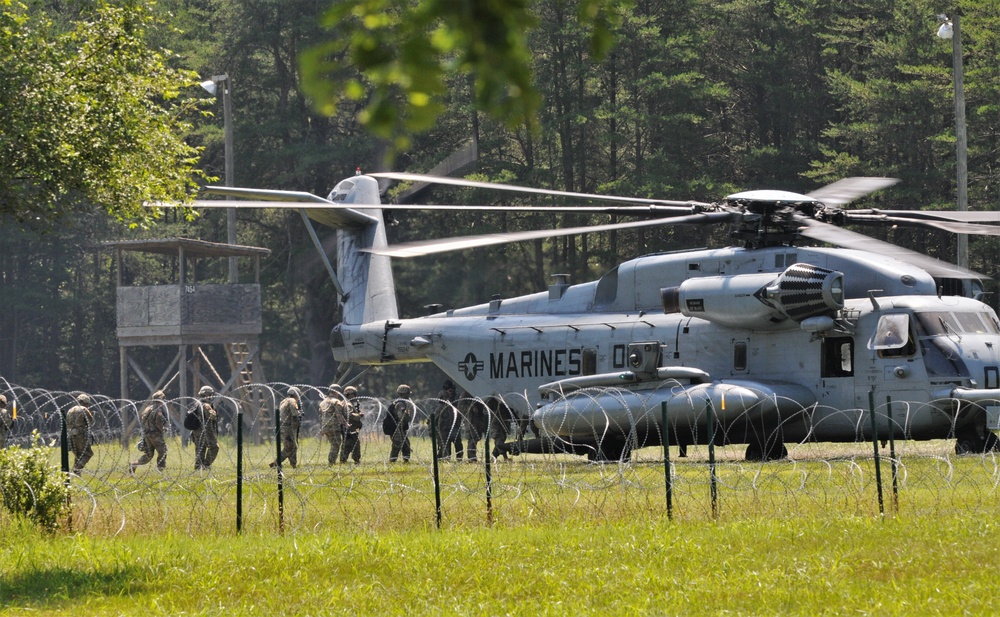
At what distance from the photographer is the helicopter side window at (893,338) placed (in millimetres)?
19233

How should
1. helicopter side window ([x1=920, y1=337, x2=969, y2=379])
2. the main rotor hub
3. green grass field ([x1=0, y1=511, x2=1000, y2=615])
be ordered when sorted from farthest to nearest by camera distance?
1. the main rotor hub
2. helicopter side window ([x1=920, y1=337, x2=969, y2=379])
3. green grass field ([x1=0, y1=511, x2=1000, y2=615])

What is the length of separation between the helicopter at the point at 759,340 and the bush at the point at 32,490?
5.67 m

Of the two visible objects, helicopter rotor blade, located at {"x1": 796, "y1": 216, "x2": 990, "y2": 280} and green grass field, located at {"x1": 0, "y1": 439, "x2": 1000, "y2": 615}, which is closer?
green grass field, located at {"x1": 0, "y1": 439, "x2": 1000, "y2": 615}

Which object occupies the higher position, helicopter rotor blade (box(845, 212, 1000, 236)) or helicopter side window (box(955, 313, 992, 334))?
helicopter rotor blade (box(845, 212, 1000, 236))

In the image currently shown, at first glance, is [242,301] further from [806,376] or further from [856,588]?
[856,588]

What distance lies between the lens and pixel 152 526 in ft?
45.6

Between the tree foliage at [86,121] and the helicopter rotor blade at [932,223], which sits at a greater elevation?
the tree foliage at [86,121]

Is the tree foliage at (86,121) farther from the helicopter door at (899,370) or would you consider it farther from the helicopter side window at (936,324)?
the helicopter side window at (936,324)

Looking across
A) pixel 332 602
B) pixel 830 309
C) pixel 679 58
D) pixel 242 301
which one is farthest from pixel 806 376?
pixel 679 58

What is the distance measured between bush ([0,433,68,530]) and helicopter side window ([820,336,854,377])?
37.2ft

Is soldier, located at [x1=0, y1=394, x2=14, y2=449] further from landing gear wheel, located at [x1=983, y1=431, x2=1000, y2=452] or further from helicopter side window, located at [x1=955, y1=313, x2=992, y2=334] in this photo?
landing gear wheel, located at [x1=983, y1=431, x2=1000, y2=452]

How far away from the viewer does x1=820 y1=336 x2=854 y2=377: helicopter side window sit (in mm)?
19891

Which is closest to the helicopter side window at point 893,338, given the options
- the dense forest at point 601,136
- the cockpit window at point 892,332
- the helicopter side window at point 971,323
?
the cockpit window at point 892,332

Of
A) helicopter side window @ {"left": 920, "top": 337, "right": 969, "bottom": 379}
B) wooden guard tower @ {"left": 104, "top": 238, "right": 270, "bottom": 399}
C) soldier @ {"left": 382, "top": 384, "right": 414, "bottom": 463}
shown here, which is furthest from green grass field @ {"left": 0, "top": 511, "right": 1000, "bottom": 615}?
wooden guard tower @ {"left": 104, "top": 238, "right": 270, "bottom": 399}
